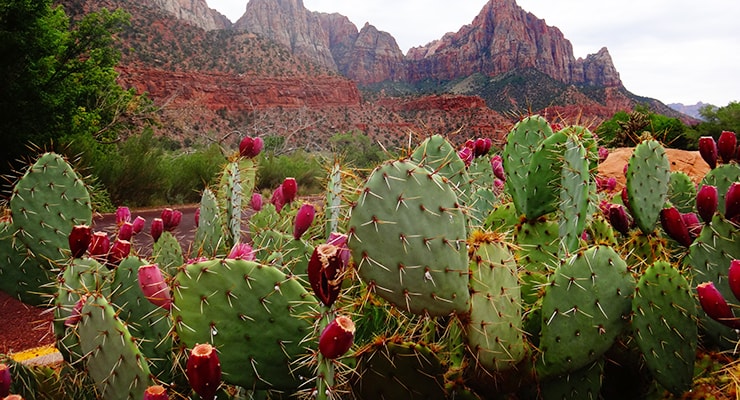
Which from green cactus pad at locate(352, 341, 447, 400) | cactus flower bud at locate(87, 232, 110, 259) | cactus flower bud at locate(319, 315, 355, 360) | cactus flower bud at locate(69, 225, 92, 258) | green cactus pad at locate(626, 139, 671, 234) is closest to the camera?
cactus flower bud at locate(319, 315, 355, 360)

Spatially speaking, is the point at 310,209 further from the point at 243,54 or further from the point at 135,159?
the point at 243,54

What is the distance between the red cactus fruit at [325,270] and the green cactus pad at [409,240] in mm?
313

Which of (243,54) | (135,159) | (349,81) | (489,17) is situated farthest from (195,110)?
(489,17)

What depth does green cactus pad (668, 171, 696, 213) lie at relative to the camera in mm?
3438

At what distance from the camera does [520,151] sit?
2.71 m

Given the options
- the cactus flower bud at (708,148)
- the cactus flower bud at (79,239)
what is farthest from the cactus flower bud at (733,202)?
the cactus flower bud at (79,239)

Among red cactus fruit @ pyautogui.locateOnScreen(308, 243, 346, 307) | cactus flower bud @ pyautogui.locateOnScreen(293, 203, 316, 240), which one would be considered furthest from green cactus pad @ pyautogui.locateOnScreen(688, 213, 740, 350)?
red cactus fruit @ pyautogui.locateOnScreen(308, 243, 346, 307)

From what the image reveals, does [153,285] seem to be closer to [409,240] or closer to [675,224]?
[409,240]

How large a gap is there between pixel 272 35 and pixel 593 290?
384 feet

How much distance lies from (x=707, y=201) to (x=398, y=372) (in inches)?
53.2

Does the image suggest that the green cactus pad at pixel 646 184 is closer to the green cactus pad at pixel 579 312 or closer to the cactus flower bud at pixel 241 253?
the green cactus pad at pixel 579 312

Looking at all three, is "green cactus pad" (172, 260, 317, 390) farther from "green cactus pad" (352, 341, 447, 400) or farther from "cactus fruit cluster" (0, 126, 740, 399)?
"green cactus pad" (352, 341, 447, 400)

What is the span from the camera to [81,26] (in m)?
14.5

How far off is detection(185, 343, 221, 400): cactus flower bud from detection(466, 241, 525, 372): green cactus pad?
0.77 meters
